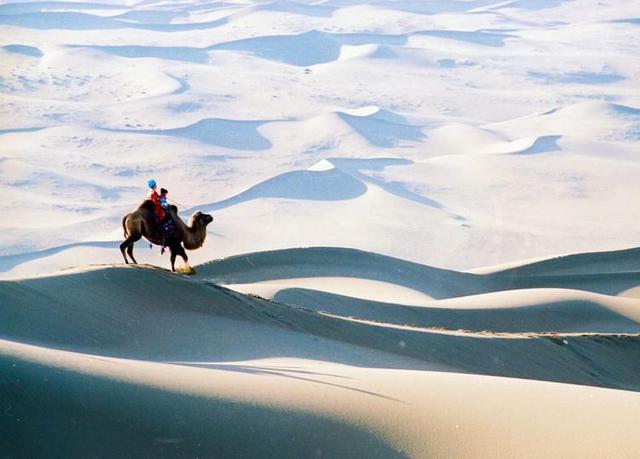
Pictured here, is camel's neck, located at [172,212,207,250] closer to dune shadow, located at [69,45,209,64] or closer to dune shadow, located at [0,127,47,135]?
dune shadow, located at [0,127,47,135]

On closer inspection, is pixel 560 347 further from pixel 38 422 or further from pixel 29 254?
pixel 29 254

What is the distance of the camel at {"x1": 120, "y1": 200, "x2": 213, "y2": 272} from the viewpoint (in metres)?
8.52

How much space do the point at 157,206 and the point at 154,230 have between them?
0.21 meters

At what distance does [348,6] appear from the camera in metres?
93.1

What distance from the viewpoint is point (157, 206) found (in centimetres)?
860

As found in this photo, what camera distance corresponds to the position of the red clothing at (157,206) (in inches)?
335

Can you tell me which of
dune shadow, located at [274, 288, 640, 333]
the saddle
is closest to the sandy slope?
the saddle

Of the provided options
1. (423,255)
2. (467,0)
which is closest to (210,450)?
(423,255)

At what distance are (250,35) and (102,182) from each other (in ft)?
121

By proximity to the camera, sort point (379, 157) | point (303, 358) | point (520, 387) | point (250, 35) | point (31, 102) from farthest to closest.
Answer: point (250, 35)
point (31, 102)
point (379, 157)
point (303, 358)
point (520, 387)

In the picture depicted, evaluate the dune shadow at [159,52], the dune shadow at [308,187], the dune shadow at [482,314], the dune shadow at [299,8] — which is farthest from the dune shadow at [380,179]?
the dune shadow at [299,8]

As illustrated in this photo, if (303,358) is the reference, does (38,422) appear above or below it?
above

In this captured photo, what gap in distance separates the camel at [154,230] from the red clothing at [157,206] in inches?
1.3

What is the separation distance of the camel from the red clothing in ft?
0.11
